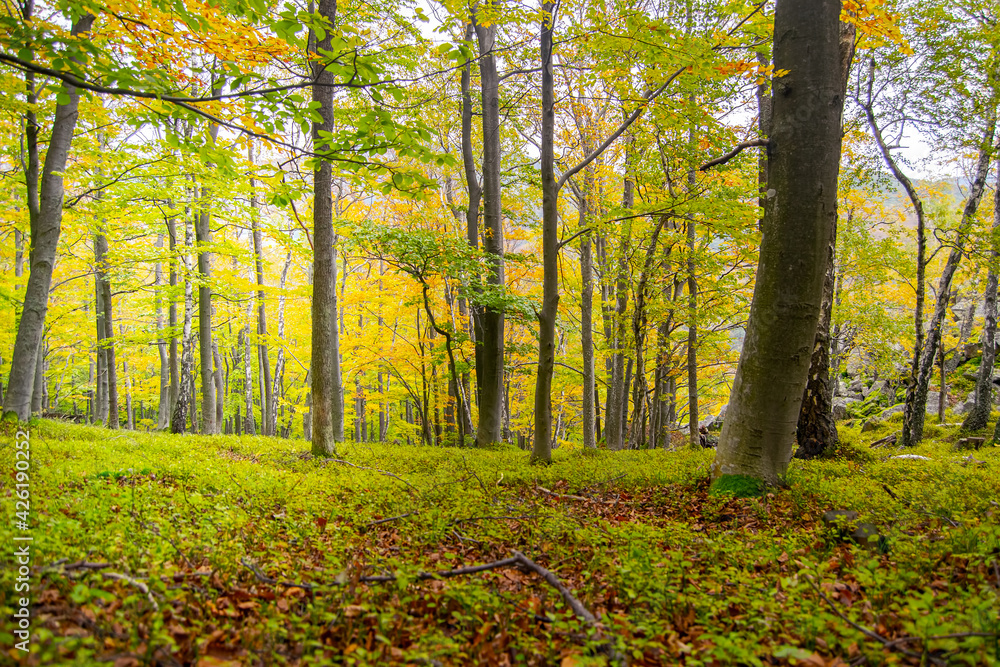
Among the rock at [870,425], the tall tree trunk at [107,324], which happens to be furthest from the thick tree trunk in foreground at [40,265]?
the rock at [870,425]

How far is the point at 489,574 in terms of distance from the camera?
3.05 meters

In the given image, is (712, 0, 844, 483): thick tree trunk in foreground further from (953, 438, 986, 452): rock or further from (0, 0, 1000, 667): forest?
(953, 438, 986, 452): rock

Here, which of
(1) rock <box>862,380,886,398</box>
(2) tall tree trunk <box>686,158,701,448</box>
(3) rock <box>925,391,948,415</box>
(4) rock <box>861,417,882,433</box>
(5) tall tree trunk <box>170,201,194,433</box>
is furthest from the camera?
(1) rock <box>862,380,886,398</box>

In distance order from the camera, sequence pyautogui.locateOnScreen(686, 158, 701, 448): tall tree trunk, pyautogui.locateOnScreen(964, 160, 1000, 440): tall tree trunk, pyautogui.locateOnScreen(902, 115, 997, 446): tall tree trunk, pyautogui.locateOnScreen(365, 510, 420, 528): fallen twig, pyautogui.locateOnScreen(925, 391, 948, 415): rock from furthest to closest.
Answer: pyautogui.locateOnScreen(925, 391, 948, 415): rock
pyautogui.locateOnScreen(964, 160, 1000, 440): tall tree trunk
pyautogui.locateOnScreen(902, 115, 997, 446): tall tree trunk
pyautogui.locateOnScreen(686, 158, 701, 448): tall tree trunk
pyautogui.locateOnScreen(365, 510, 420, 528): fallen twig

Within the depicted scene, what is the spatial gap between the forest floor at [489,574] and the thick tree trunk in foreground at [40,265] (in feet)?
12.0

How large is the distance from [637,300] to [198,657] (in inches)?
366

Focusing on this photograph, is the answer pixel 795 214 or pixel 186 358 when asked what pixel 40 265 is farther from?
pixel 795 214

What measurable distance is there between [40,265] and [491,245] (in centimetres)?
813

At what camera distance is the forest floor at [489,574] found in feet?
6.56

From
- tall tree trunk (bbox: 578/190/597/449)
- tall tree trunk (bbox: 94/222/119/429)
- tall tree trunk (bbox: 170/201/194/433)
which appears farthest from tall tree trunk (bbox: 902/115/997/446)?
tall tree trunk (bbox: 94/222/119/429)

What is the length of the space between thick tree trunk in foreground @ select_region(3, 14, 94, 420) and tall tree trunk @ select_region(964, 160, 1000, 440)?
1731cm

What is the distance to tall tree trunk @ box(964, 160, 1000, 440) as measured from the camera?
949 cm

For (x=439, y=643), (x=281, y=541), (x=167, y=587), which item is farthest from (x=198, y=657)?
(x=281, y=541)

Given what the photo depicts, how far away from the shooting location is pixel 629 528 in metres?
3.70
